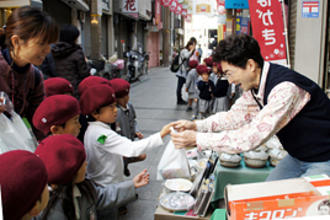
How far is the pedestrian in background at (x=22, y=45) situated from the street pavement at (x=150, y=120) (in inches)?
79.0

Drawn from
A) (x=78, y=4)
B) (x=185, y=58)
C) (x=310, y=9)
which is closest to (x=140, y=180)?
(x=310, y=9)

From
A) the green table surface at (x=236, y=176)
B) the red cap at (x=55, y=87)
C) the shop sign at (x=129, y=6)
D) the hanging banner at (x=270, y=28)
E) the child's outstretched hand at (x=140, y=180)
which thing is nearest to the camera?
the child's outstretched hand at (x=140, y=180)

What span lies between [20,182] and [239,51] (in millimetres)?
1547

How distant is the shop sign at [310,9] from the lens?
572cm

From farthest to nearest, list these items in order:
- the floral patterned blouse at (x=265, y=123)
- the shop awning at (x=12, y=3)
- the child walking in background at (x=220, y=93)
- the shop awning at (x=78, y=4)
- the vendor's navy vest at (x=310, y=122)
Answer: the shop awning at (x=78, y=4)
the child walking in background at (x=220, y=93)
the shop awning at (x=12, y=3)
the vendor's navy vest at (x=310, y=122)
the floral patterned blouse at (x=265, y=123)

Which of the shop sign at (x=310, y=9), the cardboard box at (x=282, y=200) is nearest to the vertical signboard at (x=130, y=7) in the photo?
Answer: the shop sign at (x=310, y=9)

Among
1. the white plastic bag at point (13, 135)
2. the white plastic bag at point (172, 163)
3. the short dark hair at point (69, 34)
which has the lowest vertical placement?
the white plastic bag at point (172, 163)

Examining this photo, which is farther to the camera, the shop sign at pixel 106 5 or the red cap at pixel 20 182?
the shop sign at pixel 106 5

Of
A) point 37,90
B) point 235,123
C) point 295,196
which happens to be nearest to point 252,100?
point 235,123

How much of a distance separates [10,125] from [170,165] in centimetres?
138

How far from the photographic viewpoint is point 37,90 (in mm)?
2682

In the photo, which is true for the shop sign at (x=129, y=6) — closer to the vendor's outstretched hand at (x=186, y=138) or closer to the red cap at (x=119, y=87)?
the red cap at (x=119, y=87)

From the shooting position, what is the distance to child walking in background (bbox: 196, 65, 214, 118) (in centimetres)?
746

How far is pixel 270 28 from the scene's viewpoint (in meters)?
4.92
